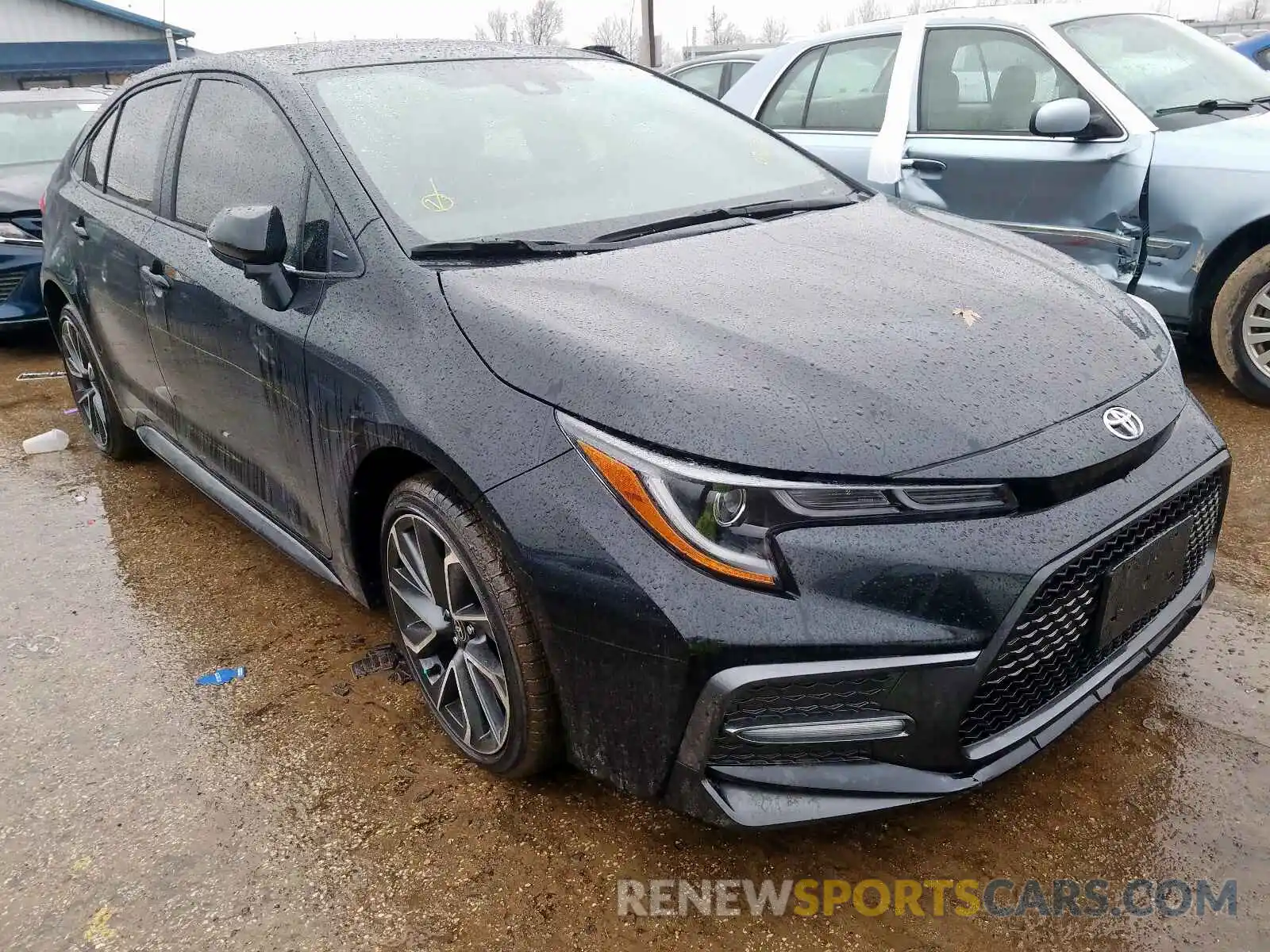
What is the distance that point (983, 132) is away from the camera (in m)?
4.63

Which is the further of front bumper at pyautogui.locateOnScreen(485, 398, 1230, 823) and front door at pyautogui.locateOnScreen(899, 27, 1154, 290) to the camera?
front door at pyautogui.locateOnScreen(899, 27, 1154, 290)

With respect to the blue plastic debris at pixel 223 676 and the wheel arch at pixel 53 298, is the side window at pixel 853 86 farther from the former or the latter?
the blue plastic debris at pixel 223 676

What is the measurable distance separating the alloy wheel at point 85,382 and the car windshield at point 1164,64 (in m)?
4.61

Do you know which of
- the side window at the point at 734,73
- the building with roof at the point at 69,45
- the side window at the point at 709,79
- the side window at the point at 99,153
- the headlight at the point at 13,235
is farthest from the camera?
the building with roof at the point at 69,45

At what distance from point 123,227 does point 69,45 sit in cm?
3268

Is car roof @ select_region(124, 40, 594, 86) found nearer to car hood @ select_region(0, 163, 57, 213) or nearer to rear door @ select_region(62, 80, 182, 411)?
rear door @ select_region(62, 80, 182, 411)

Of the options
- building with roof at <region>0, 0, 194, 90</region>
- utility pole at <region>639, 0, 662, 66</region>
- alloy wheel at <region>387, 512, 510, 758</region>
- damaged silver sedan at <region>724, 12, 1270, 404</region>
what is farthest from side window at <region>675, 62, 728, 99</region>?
building with roof at <region>0, 0, 194, 90</region>

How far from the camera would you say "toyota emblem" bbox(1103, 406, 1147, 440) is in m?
1.86

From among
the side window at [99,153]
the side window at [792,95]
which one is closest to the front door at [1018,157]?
the side window at [792,95]

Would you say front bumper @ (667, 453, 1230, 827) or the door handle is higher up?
the door handle

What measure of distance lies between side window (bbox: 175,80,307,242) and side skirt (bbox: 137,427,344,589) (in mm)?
820

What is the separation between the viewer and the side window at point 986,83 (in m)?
4.46

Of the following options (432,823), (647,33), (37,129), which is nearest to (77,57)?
(647,33)

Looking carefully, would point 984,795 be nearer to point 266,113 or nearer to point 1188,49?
point 266,113
